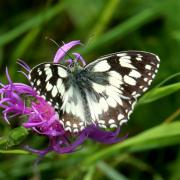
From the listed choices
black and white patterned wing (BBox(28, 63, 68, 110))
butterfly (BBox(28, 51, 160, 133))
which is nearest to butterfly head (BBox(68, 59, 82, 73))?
butterfly (BBox(28, 51, 160, 133))

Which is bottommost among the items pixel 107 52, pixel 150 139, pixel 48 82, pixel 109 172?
pixel 109 172

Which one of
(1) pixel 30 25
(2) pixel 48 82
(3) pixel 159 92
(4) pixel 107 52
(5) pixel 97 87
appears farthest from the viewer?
(4) pixel 107 52

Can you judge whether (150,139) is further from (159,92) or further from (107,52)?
(107,52)

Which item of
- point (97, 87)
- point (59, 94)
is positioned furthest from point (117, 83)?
point (59, 94)

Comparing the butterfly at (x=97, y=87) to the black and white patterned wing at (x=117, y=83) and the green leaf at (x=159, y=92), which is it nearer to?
the black and white patterned wing at (x=117, y=83)

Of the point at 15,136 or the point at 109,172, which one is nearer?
the point at 15,136

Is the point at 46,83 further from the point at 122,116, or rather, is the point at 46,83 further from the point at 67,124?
the point at 122,116
